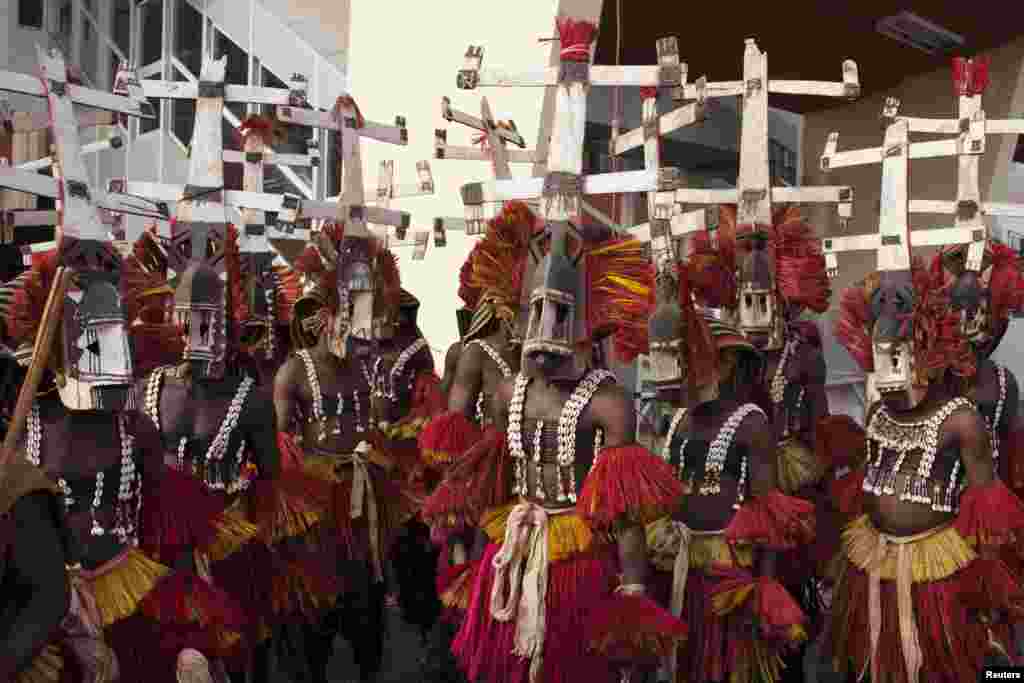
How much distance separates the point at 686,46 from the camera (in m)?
10.7

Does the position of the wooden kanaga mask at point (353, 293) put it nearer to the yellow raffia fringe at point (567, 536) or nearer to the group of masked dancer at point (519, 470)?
the group of masked dancer at point (519, 470)

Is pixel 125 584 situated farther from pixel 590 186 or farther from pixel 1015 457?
pixel 1015 457

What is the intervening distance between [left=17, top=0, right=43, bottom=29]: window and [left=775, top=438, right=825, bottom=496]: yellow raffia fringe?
1081 centimetres

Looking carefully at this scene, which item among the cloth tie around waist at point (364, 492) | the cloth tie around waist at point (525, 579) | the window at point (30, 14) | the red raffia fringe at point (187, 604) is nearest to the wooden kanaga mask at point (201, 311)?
the red raffia fringe at point (187, 604)

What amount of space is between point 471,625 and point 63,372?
4.78 ft

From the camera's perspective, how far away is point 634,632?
3.73 m

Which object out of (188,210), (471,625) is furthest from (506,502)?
(188,210)

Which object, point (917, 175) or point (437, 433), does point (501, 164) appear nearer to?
point (437, 433)

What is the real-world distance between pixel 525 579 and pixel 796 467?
2276mm

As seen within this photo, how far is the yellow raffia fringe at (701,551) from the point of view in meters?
4.62

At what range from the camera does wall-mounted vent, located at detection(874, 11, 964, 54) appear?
1037 centimetres

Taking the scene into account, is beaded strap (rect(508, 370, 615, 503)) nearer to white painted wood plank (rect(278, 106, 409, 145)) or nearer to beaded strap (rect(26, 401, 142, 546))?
beaded strap (rect(26, 401, 142, 546))

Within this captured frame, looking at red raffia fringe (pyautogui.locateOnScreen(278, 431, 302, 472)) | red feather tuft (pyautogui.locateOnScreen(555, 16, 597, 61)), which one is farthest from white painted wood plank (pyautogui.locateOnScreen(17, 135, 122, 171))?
red feather tuft (pyautogui.locateOnScreen(555, 16, 597, 61))

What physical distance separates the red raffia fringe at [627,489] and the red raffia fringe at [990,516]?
1.35 metres
